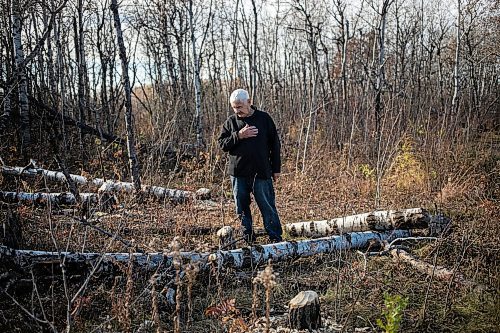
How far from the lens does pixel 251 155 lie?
15.6ft

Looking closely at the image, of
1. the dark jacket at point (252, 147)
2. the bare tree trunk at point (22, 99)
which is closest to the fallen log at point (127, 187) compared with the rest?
the bare tree trunk at point (22, 99)

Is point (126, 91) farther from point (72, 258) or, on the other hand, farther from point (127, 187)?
point (72, 258)

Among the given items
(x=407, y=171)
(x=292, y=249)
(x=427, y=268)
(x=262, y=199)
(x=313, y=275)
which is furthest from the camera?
(x=407, y=171)

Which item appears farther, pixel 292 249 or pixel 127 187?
pixel 127 187

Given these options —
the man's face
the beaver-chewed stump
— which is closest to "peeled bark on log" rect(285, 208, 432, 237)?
the man's face

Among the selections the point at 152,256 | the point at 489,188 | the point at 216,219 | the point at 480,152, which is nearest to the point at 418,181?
the point at 489,188

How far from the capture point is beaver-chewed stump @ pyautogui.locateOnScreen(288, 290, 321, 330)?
9.91 ft

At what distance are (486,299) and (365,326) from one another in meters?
1.03

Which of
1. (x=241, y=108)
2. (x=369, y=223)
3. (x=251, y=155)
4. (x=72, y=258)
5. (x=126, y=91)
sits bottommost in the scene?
(x=369, y=223)

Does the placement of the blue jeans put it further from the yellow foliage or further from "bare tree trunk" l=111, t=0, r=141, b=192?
the yellow foliage

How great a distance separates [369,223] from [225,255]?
208cm

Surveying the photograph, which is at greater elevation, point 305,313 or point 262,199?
point 262,199

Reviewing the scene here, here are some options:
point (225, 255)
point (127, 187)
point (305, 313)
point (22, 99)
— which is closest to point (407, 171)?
point (225, 255)

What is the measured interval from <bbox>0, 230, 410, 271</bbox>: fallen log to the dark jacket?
3.06ft
